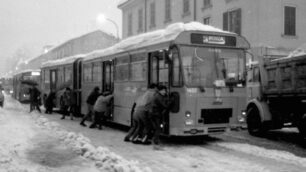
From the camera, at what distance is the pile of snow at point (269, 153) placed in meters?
9.61

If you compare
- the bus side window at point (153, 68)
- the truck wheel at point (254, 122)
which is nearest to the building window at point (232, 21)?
the truck wheel at point (254, 122)

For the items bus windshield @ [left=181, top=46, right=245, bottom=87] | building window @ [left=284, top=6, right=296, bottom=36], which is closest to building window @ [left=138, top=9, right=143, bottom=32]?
building window @ [left=284, top=6, right=296, bottom=36]

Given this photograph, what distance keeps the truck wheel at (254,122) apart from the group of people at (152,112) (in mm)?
4260

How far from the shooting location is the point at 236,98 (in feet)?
40.3

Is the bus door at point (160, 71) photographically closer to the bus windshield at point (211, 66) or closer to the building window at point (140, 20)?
the bus windshield at point (211, 66)

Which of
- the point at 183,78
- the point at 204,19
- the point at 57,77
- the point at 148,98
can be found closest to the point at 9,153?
the point at 148,98

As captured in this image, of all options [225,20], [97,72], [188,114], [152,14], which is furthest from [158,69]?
[152,14]

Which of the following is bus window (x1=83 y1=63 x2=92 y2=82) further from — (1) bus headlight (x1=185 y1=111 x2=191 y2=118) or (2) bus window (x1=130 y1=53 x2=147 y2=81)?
(1) bus headlight (x1=185 y1=111 x2=191 y2=118)

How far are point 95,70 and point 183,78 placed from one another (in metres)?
7.26

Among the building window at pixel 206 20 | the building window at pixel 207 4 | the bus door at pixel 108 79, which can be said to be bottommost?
the bus door at pixel 108 79

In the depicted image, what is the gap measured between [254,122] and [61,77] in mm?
12066

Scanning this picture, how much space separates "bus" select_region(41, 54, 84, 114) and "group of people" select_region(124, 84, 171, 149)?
898 cm

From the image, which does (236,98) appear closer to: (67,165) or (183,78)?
(183,78)

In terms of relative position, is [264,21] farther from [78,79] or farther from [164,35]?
[164,35]
